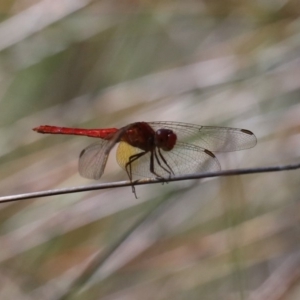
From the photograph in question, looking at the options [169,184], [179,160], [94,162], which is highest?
[94,162]

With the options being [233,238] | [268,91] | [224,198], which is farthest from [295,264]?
[268,91]

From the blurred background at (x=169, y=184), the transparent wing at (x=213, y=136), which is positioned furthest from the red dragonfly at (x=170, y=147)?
the blurred background at (x=169, y=184)

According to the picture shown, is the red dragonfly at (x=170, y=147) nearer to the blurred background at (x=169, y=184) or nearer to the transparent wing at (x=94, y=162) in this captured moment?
the transparent wing at (x=94, y=162)

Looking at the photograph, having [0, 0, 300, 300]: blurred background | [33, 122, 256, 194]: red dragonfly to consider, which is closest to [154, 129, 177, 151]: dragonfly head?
[33, 122, 256, 194]: red dragonfly

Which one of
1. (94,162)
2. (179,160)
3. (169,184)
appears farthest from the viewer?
(169,184)

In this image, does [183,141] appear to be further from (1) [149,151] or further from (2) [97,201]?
(2) [97,201]

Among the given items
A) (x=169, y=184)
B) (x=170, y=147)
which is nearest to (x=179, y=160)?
(x=170, y=147)

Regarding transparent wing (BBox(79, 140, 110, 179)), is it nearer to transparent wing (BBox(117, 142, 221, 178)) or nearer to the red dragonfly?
the red dragonfly

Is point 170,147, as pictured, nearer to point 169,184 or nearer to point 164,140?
point 164,140

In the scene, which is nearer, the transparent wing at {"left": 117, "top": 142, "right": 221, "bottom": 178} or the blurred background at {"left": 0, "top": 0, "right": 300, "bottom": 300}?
the transparent wing at {"left": 117, "top": 142, "right": 221, "bottom": 178}
